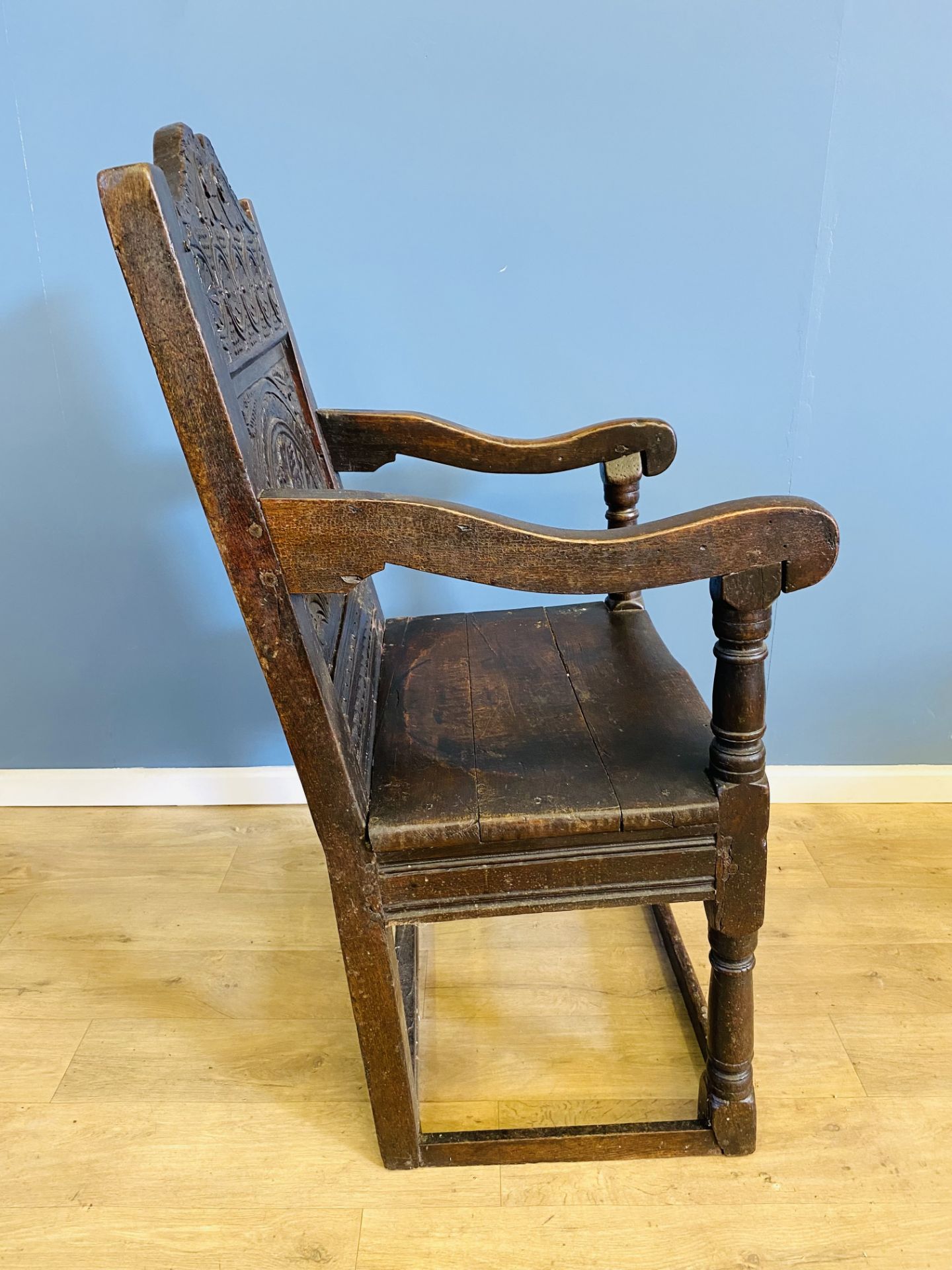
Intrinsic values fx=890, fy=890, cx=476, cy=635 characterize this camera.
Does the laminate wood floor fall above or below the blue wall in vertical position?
below

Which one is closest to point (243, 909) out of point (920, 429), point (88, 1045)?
point (88, 1045)

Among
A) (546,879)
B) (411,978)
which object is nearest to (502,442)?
(546,879)

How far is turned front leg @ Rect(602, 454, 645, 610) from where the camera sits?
1178mm

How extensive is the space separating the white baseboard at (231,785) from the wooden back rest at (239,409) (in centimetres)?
73

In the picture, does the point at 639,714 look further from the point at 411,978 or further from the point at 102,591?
the point at 102,591

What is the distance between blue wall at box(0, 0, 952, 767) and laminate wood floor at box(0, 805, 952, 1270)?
412 mm

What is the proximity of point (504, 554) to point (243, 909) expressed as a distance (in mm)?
956

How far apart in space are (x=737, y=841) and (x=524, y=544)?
0.37 metres

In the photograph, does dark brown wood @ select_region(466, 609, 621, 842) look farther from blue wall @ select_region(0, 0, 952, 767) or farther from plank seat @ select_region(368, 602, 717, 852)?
blue wall @ select_region(0, 0, 952, 767)

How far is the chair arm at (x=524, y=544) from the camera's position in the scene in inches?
29.0

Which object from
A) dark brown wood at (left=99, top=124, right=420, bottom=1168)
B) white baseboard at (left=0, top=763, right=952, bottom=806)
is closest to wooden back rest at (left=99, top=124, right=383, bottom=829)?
dark brown wood at (left=99, top=124, right=420, bottom=1168)

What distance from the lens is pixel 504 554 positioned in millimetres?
749

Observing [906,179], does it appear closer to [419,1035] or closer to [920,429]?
[920,429]

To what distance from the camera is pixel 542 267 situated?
130cm
